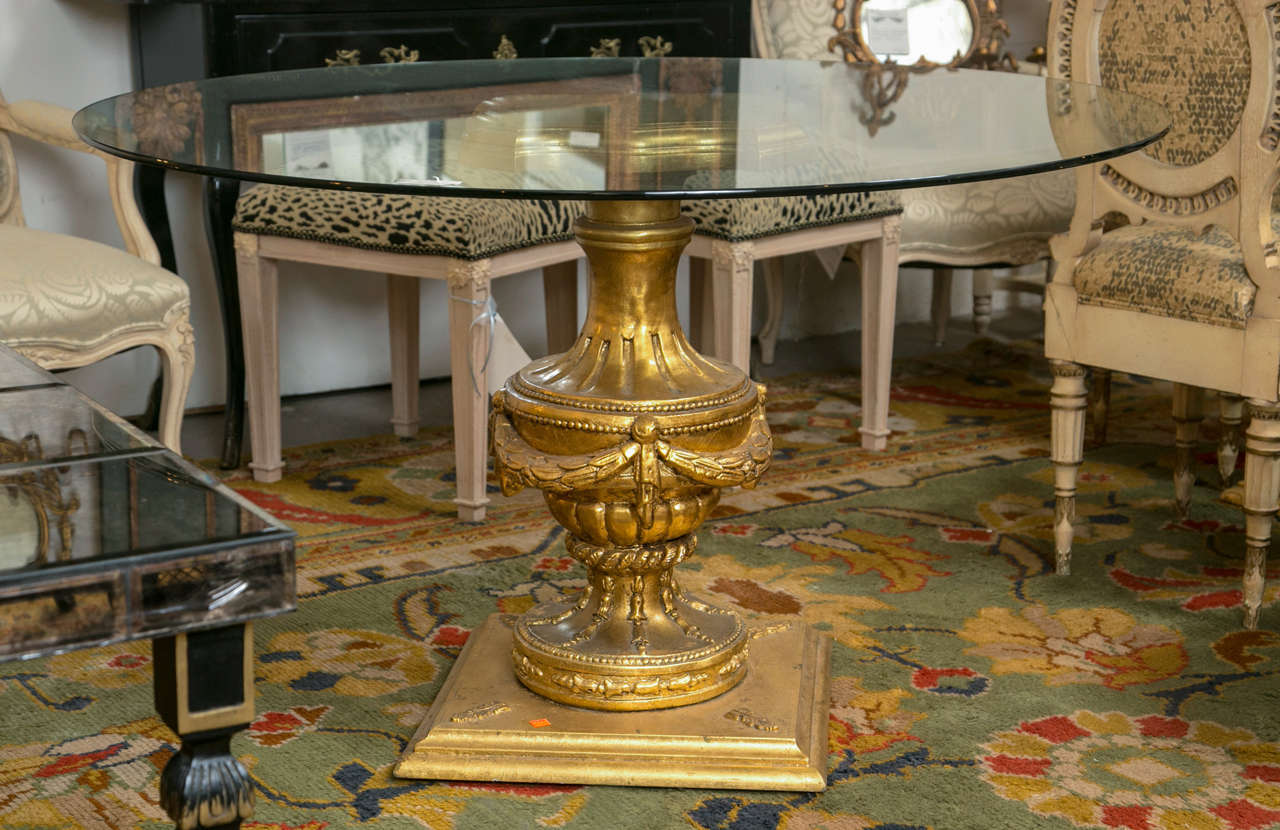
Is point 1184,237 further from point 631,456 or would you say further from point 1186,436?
point 631,456

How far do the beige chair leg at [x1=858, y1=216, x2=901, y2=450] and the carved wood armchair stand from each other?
0.77m

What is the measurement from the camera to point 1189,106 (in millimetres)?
2299

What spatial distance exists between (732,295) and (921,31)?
4.27 feet

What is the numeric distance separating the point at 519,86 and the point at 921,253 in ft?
4.90

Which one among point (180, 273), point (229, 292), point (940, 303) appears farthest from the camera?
point (940, 303)

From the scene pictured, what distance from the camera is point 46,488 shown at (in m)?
1.07

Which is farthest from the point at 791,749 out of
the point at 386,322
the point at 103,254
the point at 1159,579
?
the point at 386,322

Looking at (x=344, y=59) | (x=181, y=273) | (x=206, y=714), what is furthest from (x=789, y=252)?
(x=206, y=714)

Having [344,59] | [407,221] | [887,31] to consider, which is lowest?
[407,221]

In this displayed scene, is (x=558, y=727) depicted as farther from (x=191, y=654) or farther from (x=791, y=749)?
(x=191, y=654)

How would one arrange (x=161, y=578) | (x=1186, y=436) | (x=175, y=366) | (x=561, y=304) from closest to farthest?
(x=161, y=578)
(x=175, y=366)
(x=1186, y=436)
(x=561, y=304)

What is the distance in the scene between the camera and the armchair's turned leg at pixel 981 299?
450 cm

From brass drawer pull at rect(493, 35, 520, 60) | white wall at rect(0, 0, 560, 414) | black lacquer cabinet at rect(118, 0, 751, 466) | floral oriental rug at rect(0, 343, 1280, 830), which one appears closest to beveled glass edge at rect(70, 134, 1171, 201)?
floral oriental rug at rect(0, 343, 1280, 830)

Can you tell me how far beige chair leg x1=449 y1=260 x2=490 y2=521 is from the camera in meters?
2.67
